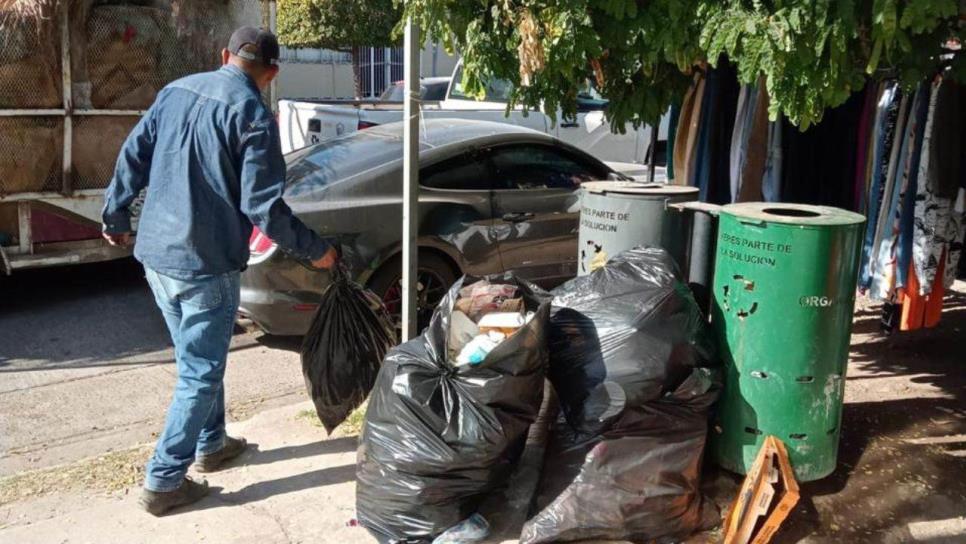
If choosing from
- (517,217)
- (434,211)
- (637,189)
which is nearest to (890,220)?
(637,189)

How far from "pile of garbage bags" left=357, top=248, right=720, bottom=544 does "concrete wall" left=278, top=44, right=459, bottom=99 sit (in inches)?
840

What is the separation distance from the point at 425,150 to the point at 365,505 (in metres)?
3.42

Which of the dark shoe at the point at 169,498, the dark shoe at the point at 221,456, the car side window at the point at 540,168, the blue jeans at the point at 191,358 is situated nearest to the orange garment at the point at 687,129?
the car side window at the point at 540,168

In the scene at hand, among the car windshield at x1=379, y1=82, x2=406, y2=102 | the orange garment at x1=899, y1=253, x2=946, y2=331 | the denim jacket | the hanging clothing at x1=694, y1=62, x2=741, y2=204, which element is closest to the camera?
the denim jacket

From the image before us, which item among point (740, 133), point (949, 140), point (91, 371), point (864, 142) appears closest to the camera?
point (949, 140)

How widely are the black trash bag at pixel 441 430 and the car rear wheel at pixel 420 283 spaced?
2.51 metres

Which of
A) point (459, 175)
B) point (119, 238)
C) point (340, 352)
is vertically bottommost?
point (340, 352)

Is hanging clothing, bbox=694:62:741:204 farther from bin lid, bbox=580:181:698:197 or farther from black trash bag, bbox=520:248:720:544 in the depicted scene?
black trash bag, bbox=520:248:720:544

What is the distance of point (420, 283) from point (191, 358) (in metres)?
2.59

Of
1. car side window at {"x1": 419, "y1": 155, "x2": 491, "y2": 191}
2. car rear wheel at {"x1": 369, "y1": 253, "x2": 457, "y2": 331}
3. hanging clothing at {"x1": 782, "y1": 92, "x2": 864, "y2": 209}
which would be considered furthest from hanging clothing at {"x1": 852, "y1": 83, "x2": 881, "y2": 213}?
car rear wheel at {"x1": 369, "y1": 253, "x2": 457, "y2": 331}

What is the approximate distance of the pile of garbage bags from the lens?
11.0 feet

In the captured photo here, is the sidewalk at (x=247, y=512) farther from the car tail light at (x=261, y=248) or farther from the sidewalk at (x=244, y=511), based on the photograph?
the car tail light at (x=261, y=248)

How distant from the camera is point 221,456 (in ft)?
14.1

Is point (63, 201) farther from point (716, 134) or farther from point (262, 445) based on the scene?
point (716, 134)
